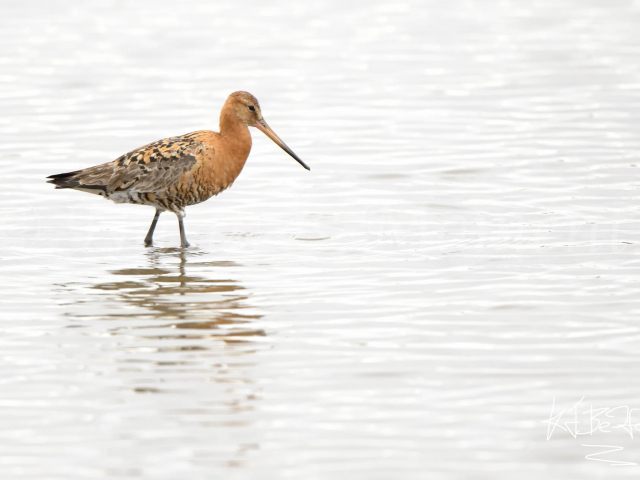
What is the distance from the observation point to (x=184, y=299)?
8336 millimetres

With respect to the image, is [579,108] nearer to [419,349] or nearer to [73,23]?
[419,349]

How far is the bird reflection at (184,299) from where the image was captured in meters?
7.51

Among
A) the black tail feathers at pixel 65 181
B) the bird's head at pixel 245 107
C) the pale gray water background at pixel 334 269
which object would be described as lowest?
the pale gray water background at pixel 334 269

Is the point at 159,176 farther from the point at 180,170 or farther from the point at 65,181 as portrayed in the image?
the point at 65,181

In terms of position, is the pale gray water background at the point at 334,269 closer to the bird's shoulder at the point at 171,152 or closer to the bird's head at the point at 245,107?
the bird's shoulder at the point at 171,152

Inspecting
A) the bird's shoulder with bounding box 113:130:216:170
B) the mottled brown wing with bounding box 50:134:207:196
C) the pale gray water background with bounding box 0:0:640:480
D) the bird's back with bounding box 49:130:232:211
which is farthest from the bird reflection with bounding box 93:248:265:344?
the bird's shoulder with bounding box 113:130:216:170

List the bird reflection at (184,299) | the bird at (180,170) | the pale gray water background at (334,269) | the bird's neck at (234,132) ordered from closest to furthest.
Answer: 1. the pale gray water background at (334,269)
2. the bird reflection at (184,299)
3. the bird at (180,170)
4. the bird's neck at (234,132)

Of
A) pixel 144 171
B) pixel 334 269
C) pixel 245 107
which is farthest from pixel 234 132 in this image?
pixel 334 269

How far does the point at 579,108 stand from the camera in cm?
1560

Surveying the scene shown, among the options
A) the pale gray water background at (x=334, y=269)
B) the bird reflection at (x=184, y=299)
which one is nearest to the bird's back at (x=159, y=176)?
the pale gray water background at (x=334, y=269)

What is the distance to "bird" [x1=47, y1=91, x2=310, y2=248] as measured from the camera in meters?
10.2

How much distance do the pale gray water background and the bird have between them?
0.47 m
